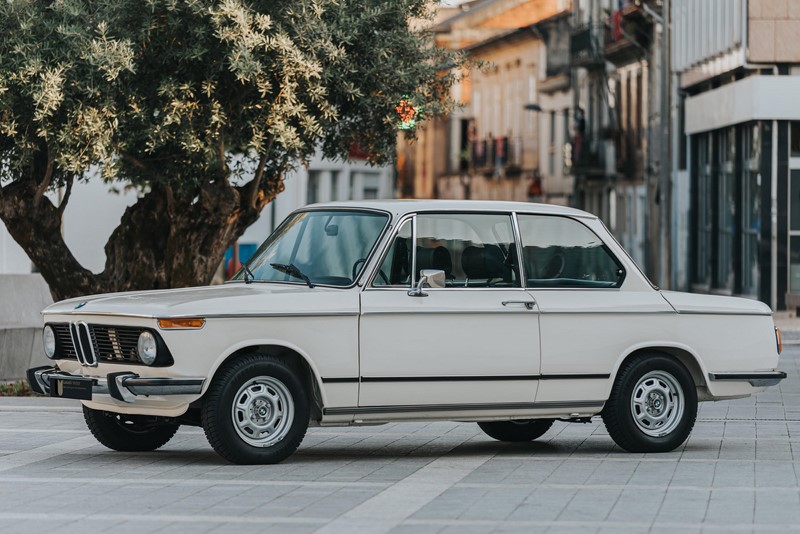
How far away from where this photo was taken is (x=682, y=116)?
4716 centimetres

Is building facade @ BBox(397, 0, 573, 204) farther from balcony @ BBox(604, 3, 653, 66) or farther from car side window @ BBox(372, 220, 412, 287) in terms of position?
car side window @ BBox(372, 220, 412, 287)

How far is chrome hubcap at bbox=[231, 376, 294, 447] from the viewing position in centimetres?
1166

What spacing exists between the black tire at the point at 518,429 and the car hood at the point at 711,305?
1335 millimetres

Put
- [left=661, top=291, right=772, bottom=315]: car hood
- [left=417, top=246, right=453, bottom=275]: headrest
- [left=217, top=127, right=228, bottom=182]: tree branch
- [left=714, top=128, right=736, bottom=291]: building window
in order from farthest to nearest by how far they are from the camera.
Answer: [left=714, top=128, right=736, bottom=291]: building window < [left=217, top=127, right=228, bottom=182]: tree branch < [left=661, top=291, right=772, bottom=315]: car hood < [left=417, top=246, right=453, bottom=275]: headrest

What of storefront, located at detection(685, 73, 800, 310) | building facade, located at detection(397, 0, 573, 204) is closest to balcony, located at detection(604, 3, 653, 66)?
building facade, located at detection(397, 0, 573, 204)

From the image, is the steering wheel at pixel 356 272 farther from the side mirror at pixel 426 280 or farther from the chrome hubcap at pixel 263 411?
the chrome hubcap at pixel 263 411

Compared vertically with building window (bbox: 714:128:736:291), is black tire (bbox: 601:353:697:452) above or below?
below

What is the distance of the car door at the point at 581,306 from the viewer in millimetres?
12445

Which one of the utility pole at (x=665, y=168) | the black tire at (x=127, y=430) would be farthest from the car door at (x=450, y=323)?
the utility pole at (x=665, y=168)

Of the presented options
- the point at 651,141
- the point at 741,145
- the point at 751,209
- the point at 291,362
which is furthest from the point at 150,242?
the point at 651,141

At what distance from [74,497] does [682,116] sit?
125 feet

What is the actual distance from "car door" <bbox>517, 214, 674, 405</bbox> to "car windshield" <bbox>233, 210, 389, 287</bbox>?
1083 millimetres

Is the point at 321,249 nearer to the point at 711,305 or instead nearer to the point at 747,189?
the point at 711,305

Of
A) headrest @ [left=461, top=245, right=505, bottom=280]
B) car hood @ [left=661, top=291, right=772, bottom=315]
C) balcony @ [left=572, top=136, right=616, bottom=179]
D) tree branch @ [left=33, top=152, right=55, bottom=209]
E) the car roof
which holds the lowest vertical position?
car hood @ [left=661, top=291, right=772, bottom=315]
